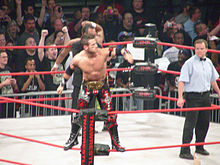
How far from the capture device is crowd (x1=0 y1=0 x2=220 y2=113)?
532 cm

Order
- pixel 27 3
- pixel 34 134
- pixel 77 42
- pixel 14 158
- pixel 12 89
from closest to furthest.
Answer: pixel 14 158 < pixel 77 42 < pixel 34 134 < pixel 12 89 < pixel 27 3

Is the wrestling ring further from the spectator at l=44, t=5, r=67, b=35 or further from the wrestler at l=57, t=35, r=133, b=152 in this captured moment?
the spectator at l=44, t=5, r=67, b=35

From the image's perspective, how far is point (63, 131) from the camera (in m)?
4.74

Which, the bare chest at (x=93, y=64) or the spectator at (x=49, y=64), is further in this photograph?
the spectator at (x=49, y=64)

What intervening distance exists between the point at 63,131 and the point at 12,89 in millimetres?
910

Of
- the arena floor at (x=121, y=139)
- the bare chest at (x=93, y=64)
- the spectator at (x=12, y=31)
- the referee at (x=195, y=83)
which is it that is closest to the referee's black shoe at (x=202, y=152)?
the arena floor at (x=121, y=139)

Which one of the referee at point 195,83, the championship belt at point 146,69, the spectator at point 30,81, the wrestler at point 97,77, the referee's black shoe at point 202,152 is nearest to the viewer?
the championship belt at point 146,69

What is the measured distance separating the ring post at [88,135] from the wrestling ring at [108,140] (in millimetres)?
432

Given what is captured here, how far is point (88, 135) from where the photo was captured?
263cm

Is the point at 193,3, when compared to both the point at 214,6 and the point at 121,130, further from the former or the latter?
the point at 121,130

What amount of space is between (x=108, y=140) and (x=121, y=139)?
15 centimetres

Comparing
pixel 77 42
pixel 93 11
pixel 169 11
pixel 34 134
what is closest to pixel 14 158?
pixel 34 134

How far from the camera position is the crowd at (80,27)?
17.5 feet

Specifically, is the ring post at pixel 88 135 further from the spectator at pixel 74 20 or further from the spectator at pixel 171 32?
the spectator at pixel 171 32
